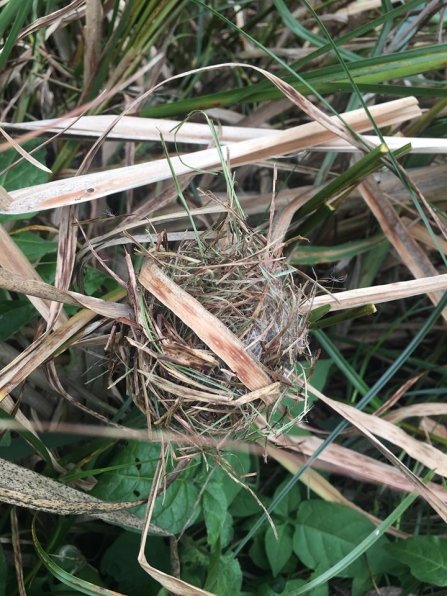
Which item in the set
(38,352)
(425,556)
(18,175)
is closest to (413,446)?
(425,556)

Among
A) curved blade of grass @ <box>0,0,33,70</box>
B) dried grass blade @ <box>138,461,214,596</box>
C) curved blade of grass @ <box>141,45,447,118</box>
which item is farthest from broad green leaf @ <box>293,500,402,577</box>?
curved blade of grass @ <box>0,0,33,70</box>

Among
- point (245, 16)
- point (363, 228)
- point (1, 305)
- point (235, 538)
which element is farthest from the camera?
point (245, 16)

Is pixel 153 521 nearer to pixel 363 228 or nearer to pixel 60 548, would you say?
pixel 60 548

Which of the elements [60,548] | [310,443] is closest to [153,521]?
[60,548]

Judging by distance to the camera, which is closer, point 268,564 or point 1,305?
point 1,305

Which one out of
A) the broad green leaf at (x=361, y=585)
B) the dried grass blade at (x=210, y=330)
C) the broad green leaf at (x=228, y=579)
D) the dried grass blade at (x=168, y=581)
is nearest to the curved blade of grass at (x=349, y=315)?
the dried grass blade at (x=210, y=330)

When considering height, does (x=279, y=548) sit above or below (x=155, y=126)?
below

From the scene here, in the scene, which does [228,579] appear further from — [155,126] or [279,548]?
[155,126]
